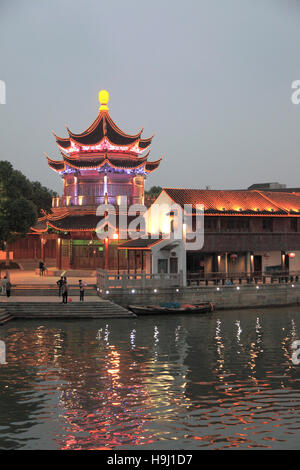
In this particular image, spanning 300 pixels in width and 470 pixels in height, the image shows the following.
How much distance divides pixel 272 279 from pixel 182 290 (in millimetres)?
9117

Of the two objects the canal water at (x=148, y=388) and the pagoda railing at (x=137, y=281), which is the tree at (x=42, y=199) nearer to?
the pagoda railing at (x=137, y=281)

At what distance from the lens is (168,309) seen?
41938 millimetres

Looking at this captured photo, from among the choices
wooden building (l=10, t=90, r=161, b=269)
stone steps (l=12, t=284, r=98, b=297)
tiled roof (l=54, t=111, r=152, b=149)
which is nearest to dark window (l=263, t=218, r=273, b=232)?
wooden building (l=10, t=90, r=161, b=269)

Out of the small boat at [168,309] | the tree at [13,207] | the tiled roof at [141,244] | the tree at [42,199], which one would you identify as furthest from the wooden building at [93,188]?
the tree at [42,199]

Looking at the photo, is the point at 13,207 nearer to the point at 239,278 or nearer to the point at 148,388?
the point at 239,278

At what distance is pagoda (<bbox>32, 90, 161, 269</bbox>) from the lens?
193 ft

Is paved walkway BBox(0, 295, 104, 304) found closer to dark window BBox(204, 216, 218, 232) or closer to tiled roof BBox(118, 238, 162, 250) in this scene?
tiled roof BBox(118, 238, 162, 250)

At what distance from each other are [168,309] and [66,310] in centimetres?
739

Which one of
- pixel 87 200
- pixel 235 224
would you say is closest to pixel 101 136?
pixel 87 200

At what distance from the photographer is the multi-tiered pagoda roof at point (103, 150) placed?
61031 millimetres

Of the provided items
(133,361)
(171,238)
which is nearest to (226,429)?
(133,361)

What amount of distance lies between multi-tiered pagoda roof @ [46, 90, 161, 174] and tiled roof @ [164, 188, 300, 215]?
41.1ft

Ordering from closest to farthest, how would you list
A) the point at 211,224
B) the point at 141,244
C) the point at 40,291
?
the point at 40,291 < the point at 141,244 < the point at 211,224

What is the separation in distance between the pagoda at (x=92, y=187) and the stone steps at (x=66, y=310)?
47.3 ft
